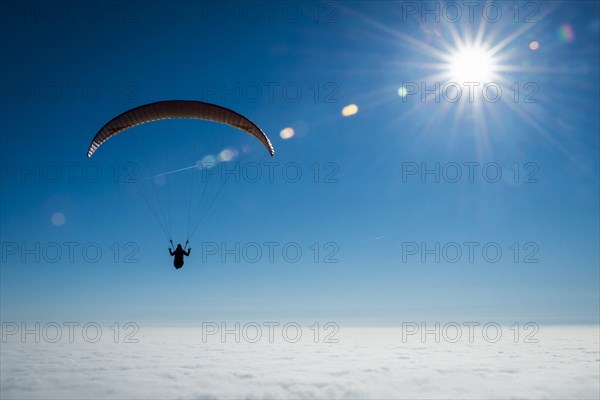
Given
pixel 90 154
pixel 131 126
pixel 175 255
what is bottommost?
pixel 175 255

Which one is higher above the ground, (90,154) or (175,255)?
(90,154)

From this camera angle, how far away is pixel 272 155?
72.6 ft

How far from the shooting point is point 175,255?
20.3 meters

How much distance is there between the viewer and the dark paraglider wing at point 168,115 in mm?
19344

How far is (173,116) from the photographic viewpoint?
1991 centimetres

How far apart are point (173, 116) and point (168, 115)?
266 mm

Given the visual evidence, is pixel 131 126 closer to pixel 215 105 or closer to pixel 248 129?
pixel 215 105

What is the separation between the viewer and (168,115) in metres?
19.7

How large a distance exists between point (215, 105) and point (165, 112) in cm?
255

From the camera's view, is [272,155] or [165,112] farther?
[272,155]

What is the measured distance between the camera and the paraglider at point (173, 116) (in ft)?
63.5

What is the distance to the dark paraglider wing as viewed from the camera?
63.5ft

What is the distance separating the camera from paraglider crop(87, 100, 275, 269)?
19.4 m

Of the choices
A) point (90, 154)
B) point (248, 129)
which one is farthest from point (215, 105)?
point (90, 154)
